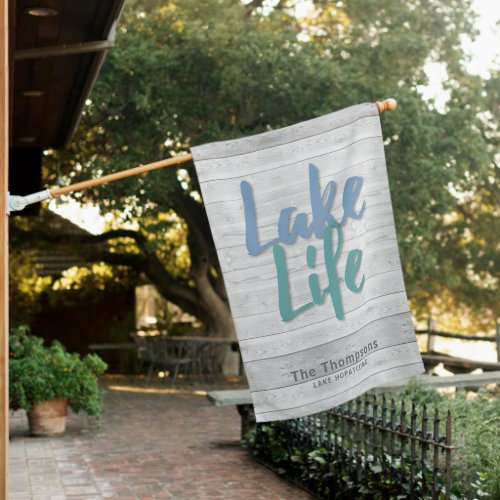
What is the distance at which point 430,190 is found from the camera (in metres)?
15.6

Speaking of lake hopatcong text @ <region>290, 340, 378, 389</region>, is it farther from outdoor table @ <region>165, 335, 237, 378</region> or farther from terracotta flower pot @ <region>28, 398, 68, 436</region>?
outdoor table @ <region>165, 335, 237, 378</region>

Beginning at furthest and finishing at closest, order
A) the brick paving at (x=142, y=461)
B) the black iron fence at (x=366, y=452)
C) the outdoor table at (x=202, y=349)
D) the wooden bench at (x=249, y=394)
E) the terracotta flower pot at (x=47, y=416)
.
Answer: the outdoor table at (x=202, y=349)
the terracotta flower pot at (x=47, y=416)
the wooden bench at (x=249, y=394)
the brick paving at (x=142, y=461)
the black iron fence at (x=366, y=452)

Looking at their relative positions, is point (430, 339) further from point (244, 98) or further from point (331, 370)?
point (331, 370)

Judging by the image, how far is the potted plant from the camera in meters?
10.7

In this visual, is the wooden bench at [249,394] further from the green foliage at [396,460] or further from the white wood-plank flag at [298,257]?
the white wood-plank flag at [298,257]

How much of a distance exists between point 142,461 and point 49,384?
1.71 m

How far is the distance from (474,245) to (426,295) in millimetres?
4097

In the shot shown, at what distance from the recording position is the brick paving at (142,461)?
8.20 m

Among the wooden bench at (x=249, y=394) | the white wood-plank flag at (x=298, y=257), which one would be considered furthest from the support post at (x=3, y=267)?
the wooden bench at (x=249, y=394)

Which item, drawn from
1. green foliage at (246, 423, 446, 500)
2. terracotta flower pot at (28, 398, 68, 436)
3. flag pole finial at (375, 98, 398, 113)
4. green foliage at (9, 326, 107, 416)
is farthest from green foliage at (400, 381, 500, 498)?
terracotta flower pot at (28, 398, 68, 436)

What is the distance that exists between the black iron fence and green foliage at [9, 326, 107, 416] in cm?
250

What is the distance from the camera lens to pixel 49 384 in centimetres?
1074

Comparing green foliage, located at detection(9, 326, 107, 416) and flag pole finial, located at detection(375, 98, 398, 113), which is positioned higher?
flag pole finial, located at detection(375, 98, 398, 113)

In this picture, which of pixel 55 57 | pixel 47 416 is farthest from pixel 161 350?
pixel 55 57
